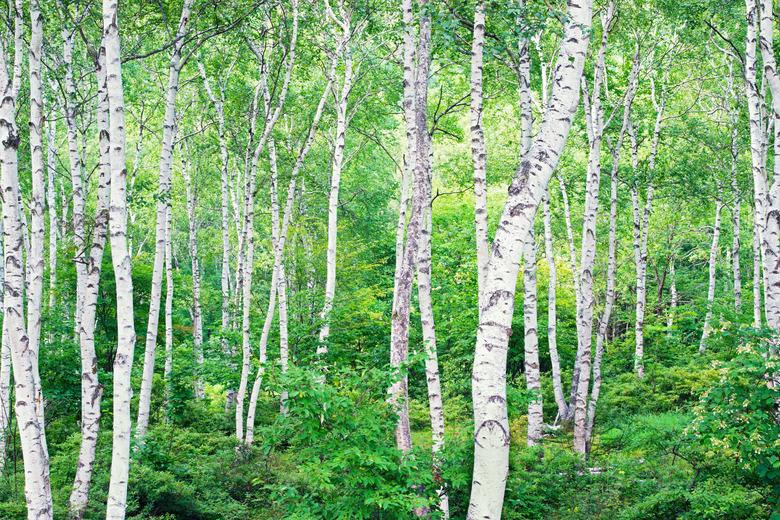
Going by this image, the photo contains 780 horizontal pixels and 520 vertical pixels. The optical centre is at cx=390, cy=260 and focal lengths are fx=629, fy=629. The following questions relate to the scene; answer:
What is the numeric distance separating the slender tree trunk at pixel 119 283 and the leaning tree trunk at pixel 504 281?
3.33 meters

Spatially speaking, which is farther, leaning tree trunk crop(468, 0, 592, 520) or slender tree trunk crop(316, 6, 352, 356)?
slender tree trunk crop(316, 6, 352, 356)

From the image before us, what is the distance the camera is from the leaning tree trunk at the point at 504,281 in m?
4.23

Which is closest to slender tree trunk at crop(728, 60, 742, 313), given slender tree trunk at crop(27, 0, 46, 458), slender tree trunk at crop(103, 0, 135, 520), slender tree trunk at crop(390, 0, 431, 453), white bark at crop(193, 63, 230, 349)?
slender tree trunk at crop(390, 0, 431, 453)

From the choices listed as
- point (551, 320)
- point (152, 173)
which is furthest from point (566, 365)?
point (152, 173)

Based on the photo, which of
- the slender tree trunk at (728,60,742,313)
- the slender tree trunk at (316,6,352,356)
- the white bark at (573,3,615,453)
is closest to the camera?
the white bark at (573,3,615,453)

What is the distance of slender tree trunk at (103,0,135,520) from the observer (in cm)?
574

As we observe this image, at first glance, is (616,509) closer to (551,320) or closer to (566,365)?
(551,320)

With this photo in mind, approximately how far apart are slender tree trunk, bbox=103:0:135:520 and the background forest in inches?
0.8

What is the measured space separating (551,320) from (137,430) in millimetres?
8941

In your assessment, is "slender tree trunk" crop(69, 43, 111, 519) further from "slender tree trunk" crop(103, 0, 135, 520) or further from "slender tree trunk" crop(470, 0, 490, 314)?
"slender tree trunk" crop(470, 0, 490, 314)

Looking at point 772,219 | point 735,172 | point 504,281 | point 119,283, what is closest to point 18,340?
point 119,283

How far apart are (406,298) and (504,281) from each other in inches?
180

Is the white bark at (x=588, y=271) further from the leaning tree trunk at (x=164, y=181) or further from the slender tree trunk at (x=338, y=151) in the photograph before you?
the leaning tree trunk at (x=164, y=181)

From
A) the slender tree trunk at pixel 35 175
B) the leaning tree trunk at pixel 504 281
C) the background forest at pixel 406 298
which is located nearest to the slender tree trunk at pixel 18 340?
the background forest at pixel 406 298
